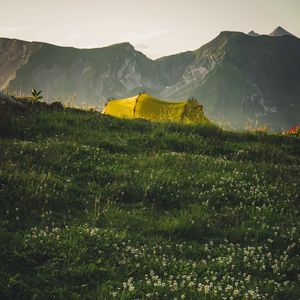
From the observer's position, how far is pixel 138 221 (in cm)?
941

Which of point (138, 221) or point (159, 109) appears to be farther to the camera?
point (159, 109)

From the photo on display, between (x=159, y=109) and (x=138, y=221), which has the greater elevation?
(x=159, y=109)

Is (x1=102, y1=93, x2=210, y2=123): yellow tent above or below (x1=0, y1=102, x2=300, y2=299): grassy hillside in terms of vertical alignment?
above

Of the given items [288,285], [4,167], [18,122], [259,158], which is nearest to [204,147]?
[259,158]

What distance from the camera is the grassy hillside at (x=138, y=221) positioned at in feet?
22.6

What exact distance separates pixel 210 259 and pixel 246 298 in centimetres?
177

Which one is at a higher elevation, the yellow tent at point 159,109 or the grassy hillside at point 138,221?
the yellow tent at point 159,109

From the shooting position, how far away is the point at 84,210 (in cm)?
966

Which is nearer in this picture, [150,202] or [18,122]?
[150,202]

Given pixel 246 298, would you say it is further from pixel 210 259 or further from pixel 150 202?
pixel 150 202

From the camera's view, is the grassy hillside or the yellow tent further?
the yellow tent

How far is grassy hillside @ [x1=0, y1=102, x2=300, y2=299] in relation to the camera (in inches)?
271

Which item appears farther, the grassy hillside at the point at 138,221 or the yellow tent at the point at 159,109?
the yellow tent at the point at 159,109

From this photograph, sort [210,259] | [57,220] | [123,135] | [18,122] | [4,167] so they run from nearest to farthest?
[210,259]
[57,220]
[4,167]
[18,122]
[123,135]
